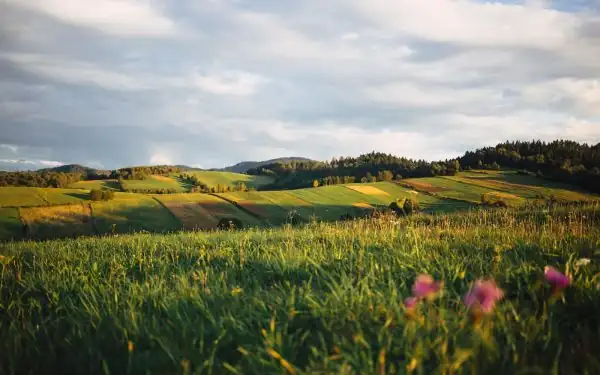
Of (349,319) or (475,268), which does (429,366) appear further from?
(475,268)

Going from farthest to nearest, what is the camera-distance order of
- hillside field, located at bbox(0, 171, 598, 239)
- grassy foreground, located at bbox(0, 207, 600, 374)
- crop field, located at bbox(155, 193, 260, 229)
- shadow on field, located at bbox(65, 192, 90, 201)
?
shadow on field, located at bbox(65, 192, 90, 201), crop field, located at bbox(155, 193, 260, 229), hillside field, located at bbox(0, 171, 598, 239), grassy foreground, located at bbox(0, 207, 600, 374)

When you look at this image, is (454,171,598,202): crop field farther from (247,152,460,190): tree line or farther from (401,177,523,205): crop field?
(247,152,460,190): tree line

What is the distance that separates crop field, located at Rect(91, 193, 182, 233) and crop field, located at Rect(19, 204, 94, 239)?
1.64 meters

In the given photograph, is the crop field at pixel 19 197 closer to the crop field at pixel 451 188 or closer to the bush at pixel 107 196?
the bush at pixel 107 196

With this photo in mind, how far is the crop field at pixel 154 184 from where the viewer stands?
358ft

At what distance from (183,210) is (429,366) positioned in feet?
231

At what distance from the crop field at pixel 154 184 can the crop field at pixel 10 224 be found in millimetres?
42918

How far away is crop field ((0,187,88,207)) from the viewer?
6961cm

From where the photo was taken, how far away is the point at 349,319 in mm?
3619

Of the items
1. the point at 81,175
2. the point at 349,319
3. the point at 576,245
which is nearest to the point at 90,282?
the point at 349,319

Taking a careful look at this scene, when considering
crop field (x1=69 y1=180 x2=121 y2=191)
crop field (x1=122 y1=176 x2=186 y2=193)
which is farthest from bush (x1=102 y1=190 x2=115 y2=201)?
crop field (x1=122 y1=176 x2=186 y2=193)

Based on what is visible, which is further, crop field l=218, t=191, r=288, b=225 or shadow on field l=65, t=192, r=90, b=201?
shadow on field l=65, t=192, r=90, b=201

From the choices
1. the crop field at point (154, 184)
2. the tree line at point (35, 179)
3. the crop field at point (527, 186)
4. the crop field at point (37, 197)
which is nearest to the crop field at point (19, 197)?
the crop field at point (37, 197)

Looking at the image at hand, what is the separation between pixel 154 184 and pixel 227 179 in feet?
99.3
